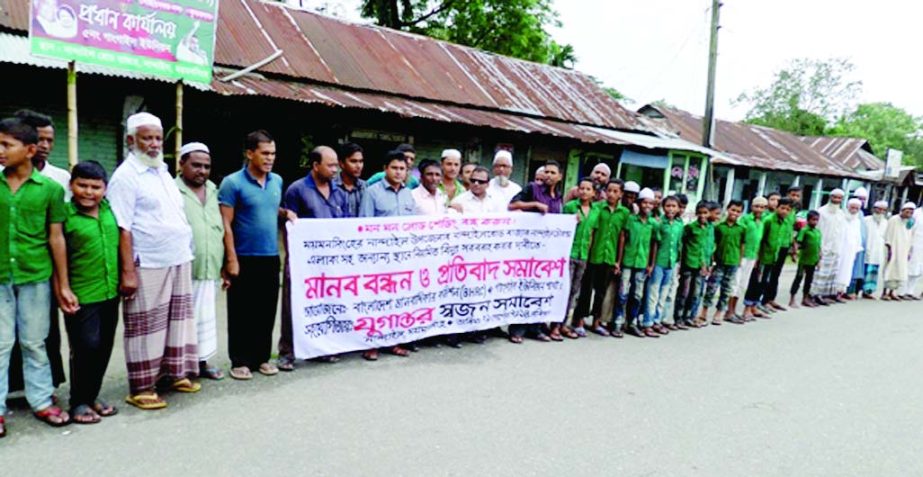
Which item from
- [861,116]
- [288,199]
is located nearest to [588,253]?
[288,199]

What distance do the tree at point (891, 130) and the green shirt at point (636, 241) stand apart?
53.1m

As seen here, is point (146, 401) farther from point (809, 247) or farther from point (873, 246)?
point (873, 246)

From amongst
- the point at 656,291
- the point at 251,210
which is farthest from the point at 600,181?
the point at 251,210

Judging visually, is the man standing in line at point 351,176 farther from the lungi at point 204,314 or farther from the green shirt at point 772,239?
the green shirt at point 772,239

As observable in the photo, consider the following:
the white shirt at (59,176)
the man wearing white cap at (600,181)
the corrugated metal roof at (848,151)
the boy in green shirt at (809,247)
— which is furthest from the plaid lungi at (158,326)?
the corrugated metal roof at (848,151)

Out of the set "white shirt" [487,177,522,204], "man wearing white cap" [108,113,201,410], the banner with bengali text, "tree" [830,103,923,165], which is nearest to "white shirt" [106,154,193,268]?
"man wearing white cap" [108,113,201,410]

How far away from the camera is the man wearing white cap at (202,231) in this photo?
373cm

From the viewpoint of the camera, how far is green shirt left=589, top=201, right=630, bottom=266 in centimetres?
578

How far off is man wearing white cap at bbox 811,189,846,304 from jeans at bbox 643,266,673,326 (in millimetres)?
4510

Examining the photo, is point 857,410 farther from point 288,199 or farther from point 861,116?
point 861,116

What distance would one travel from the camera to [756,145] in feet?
82.7

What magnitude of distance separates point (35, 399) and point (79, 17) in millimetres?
3629

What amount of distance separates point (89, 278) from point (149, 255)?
0.33 meters

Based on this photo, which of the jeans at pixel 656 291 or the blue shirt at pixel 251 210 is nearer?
the blue shirt at pixel 251 210
